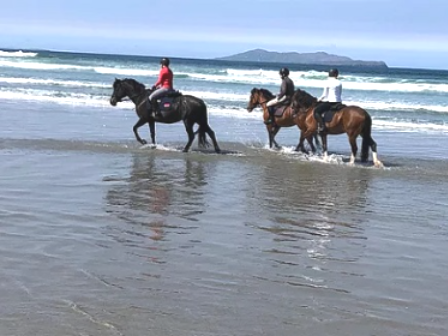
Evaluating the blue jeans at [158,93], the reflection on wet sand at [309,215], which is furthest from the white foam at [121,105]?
the reflection on wet sand at [309,215]

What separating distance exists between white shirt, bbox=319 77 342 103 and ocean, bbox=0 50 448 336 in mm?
1136

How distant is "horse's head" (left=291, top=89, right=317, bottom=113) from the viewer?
14.4 m

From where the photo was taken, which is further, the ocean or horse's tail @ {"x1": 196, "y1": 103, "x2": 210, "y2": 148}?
horse's tail @ {"x1": 196, "y1": 103, "x2": 210, "y2": 148}

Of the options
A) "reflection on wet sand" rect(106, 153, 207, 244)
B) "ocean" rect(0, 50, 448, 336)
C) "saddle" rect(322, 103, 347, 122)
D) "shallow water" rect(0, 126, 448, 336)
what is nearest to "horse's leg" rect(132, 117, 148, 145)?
"ocean" rect(0, 50, 448, 336)

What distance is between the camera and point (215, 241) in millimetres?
6949

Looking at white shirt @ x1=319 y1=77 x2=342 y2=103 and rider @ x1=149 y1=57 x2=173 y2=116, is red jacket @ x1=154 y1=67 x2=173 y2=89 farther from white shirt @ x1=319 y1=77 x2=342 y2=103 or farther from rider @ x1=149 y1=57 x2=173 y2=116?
white shirt @ x1=319 y1=77 x2=342 y2=103

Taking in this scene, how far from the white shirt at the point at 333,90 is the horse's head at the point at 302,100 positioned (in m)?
0.54

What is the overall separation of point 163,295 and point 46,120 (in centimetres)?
1425

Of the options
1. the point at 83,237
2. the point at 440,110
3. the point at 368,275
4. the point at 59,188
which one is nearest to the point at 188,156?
the point at 59,188

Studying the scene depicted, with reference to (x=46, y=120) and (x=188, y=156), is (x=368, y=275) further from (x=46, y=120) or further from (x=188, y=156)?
(x=46, y=120)

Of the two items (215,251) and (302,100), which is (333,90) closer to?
(302,100)

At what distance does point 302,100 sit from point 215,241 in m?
7.90

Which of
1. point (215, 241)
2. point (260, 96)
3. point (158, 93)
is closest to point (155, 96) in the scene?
point (158, 93)

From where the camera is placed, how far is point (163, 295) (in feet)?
17.2
